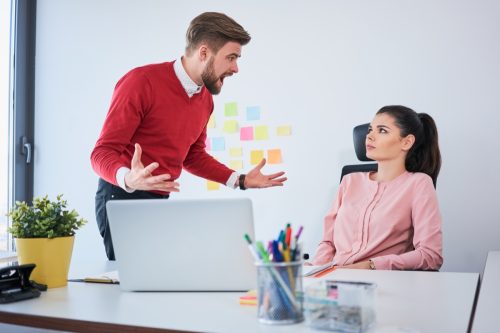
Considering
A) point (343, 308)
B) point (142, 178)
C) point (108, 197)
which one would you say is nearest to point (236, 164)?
point (108, 197)

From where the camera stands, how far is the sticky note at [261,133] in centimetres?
286

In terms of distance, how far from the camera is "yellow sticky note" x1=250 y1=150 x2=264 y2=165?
9.42ft

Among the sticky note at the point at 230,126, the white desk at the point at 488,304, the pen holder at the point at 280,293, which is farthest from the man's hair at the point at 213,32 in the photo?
the pen holder at the point at 280,293

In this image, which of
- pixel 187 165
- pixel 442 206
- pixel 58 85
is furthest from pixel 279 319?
pixel 58 85

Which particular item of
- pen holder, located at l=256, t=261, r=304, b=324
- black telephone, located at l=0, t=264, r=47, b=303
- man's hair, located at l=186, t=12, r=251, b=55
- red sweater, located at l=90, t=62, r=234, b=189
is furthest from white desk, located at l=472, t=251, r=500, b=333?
man's hair, located at l=186, t=12, r=251, b=55

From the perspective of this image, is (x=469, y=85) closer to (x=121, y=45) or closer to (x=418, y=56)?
(x=418, y=56)

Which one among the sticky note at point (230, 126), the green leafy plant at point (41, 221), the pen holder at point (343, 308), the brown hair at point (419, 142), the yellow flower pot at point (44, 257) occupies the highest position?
the sticky note at point (230, 126)

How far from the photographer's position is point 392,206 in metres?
1.75

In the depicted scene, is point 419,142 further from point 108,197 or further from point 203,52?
point 108,197

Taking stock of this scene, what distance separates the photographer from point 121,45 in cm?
331

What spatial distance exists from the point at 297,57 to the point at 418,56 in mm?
636

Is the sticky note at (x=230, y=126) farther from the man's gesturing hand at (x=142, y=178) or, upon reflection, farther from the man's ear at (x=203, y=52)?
the man's gesturing hand at (x=142, y=178)

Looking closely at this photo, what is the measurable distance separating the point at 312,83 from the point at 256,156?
19.8 inches

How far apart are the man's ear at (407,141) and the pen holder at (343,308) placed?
3.86 ft
